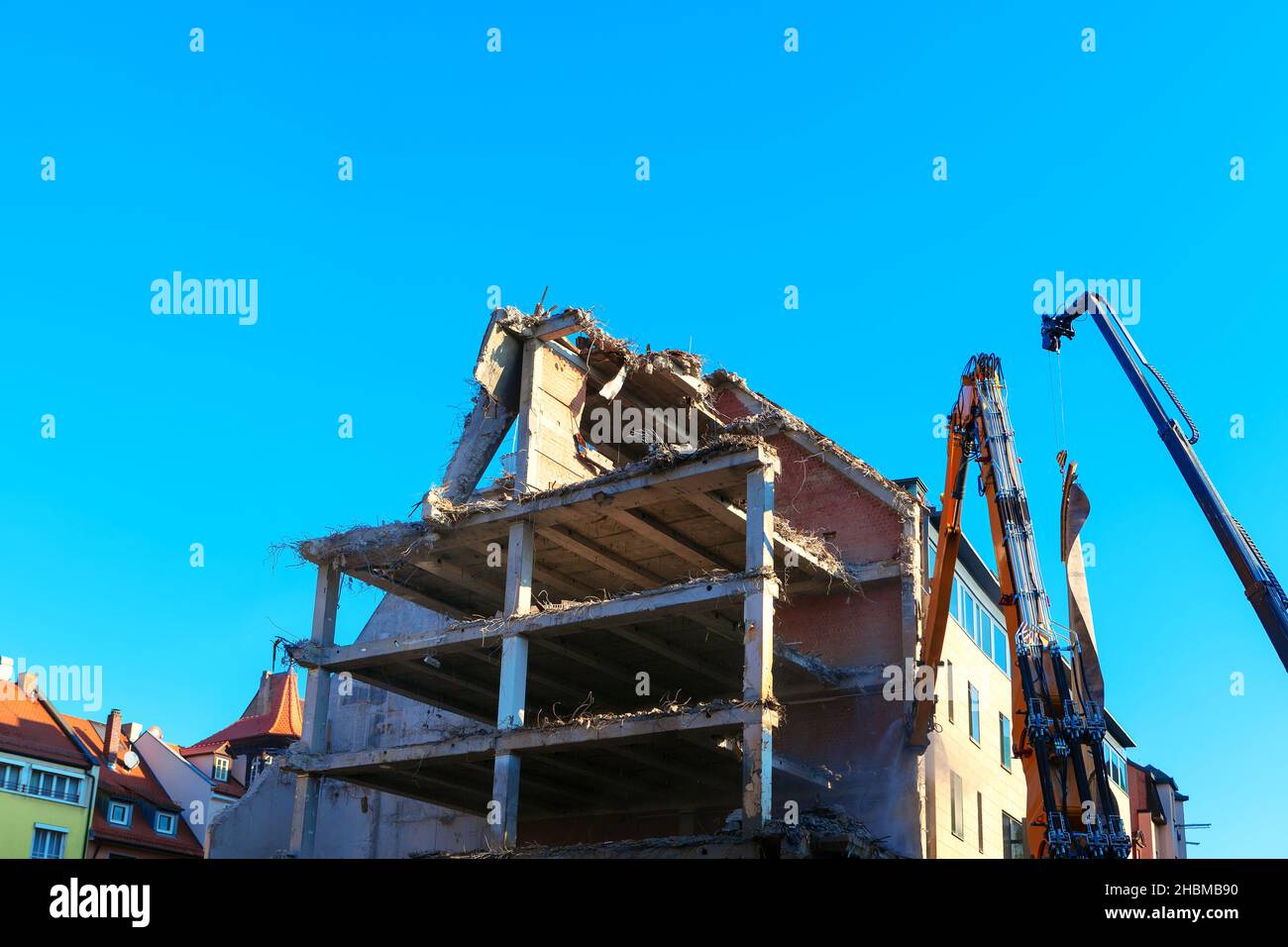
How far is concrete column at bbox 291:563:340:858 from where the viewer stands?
29.1 m

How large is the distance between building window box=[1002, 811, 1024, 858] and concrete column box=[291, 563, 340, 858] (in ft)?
52.1

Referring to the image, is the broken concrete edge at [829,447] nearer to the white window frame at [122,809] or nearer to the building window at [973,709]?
the building window at [973,709]

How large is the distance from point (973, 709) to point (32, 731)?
32210mm

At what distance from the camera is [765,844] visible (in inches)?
889

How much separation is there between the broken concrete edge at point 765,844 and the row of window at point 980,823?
366 cm

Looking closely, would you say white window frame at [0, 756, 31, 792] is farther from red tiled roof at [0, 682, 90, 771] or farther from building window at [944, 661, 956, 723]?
building window at [944, 661, 956, 723]

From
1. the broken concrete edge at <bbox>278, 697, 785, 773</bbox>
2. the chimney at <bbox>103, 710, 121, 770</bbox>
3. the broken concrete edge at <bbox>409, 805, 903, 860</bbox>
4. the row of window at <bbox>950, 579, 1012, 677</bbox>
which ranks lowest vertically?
the broken concrete edge at <bbox>409, 805, 903, 860</bbox>

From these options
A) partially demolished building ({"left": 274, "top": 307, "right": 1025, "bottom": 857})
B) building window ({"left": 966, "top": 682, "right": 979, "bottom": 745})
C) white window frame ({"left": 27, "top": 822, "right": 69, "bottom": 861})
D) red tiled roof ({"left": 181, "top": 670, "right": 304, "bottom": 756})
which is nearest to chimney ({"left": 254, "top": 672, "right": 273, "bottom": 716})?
red tiled roof ({"left": 181, "top": 670, "right": 304, "bottom": 756})

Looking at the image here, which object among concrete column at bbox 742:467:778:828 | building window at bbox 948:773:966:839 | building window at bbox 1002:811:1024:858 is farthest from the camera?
building window at bbox 1002:811:1024:858

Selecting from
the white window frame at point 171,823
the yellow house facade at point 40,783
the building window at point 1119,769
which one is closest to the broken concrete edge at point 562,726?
the yellow house facade at point 40,783

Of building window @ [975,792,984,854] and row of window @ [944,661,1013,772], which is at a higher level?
row of window @ [944,661,1013,772]
